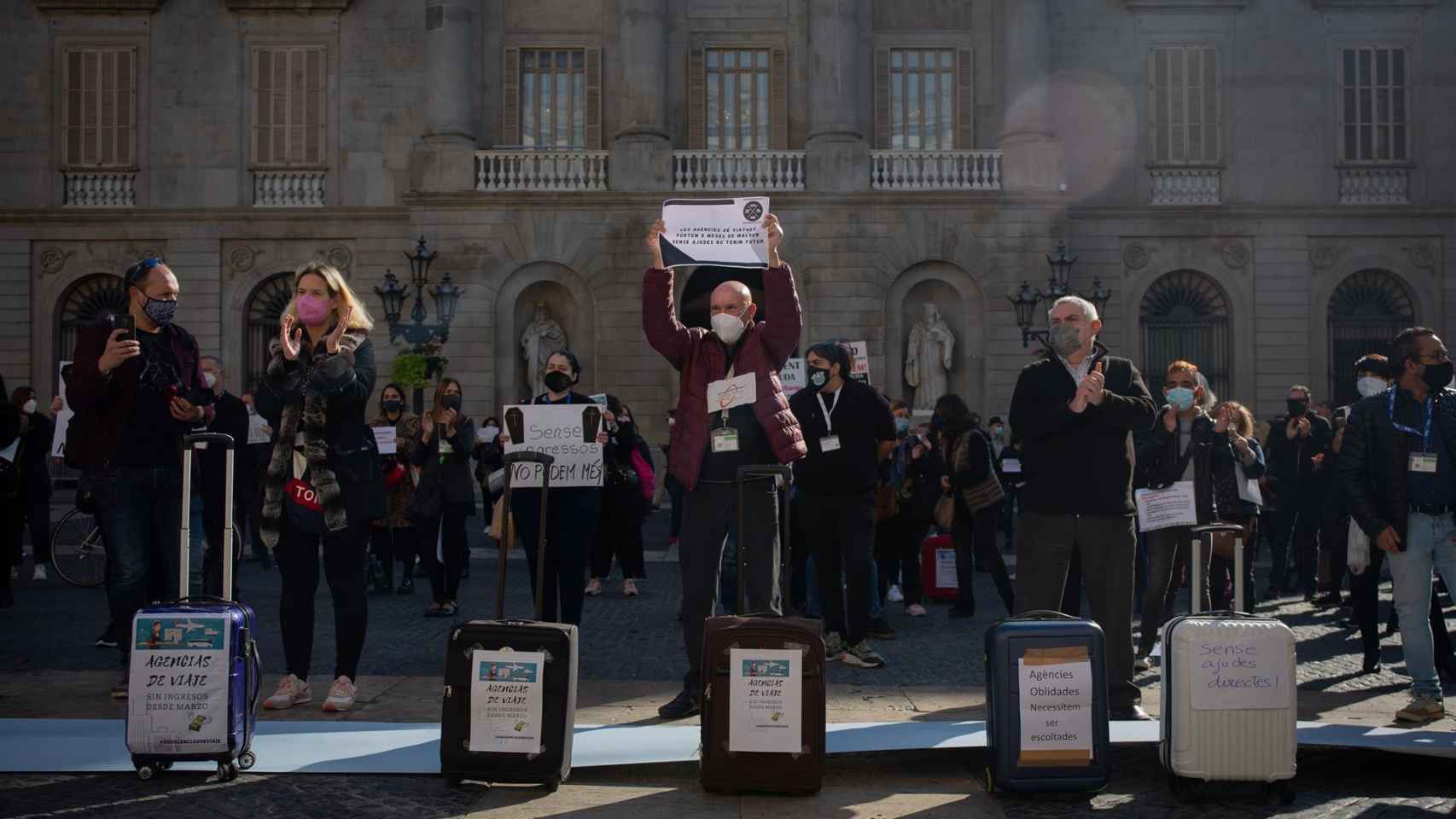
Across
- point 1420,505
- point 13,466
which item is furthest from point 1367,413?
point 13,466

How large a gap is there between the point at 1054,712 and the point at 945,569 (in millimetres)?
7295

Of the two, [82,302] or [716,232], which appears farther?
[82,302]

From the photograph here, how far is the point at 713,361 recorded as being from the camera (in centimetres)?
713

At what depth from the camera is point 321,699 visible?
7.39 meters

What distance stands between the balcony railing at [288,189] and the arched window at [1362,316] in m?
21.1

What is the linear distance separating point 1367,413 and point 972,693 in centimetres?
275

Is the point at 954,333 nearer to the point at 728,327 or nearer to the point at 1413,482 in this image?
the point at 1413,482

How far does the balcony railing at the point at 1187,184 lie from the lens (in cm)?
2806

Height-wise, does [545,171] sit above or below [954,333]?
above

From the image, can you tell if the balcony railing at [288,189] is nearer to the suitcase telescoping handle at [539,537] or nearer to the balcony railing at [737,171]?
the balcony railing at [737,171]

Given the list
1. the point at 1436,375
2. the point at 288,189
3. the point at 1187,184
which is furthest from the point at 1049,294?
the point at 1436,375

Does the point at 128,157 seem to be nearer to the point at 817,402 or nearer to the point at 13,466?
the point at 13,466

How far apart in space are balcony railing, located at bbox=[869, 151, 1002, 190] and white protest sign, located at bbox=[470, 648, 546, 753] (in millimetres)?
21668

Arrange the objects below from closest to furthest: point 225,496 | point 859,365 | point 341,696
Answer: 1. point 225,496
2. point 341,696
3. point 859,365
